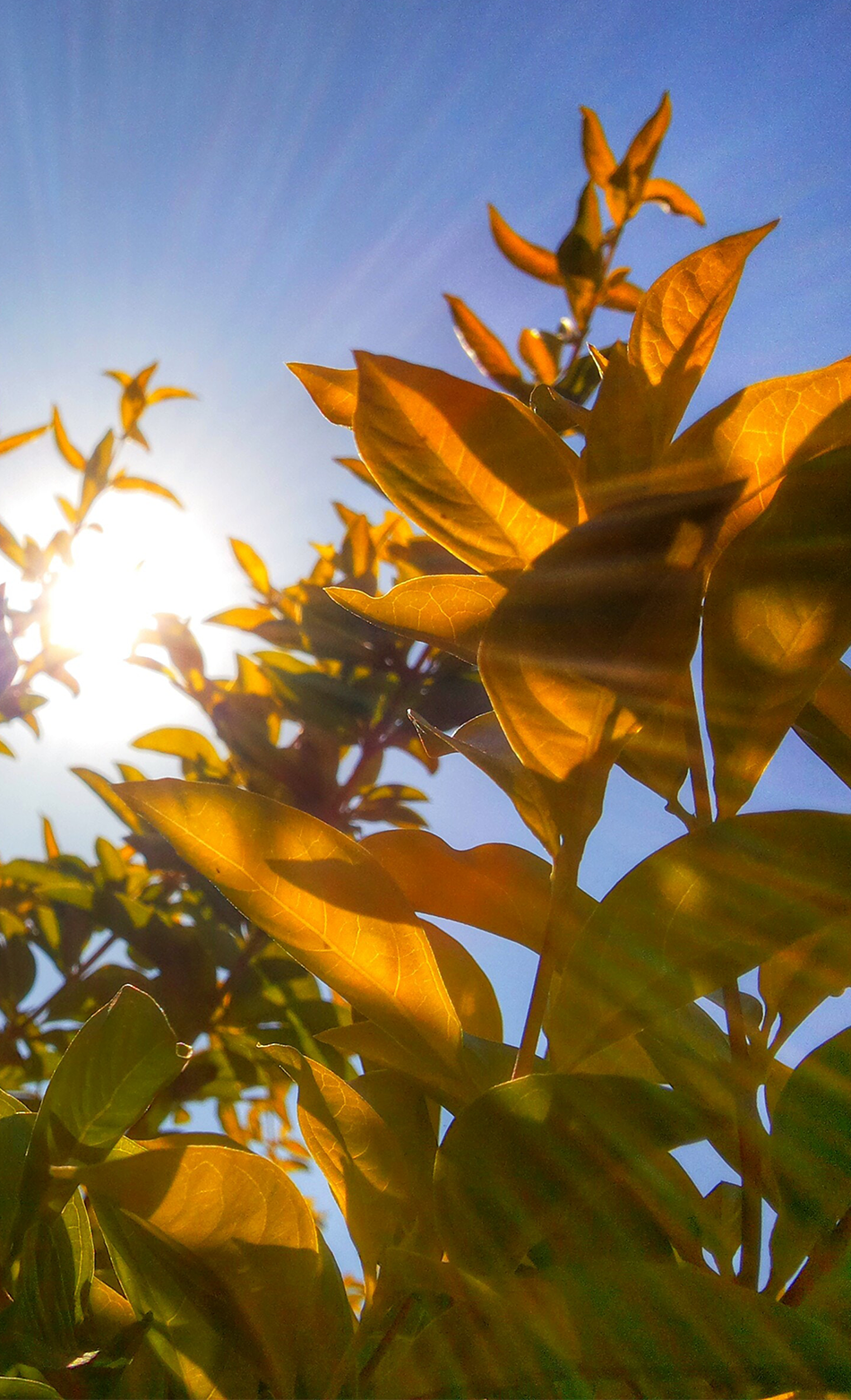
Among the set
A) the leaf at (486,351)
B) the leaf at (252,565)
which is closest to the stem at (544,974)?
the leaf at (486,351)

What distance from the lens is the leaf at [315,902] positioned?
1.26 feet

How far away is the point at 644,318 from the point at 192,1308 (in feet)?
1.70

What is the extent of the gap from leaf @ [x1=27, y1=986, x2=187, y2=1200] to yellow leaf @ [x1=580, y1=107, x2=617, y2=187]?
1543 mm

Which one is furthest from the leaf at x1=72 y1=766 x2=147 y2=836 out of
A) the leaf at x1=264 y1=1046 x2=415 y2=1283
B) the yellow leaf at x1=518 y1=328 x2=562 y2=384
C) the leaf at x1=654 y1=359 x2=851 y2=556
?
the leaf at x1=654 y1=359 x2=851 y2=556

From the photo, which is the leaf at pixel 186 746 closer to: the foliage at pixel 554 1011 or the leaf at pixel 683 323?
the foliage at pixel 554 1011

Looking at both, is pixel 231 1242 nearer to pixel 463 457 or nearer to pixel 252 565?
pixel 463 457

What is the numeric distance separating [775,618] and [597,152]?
142 cm

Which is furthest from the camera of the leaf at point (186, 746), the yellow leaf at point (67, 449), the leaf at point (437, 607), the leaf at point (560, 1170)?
the yellow leaf at point (67, 449)

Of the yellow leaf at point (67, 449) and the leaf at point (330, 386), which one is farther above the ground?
the yellow leaf at point (67, 449)

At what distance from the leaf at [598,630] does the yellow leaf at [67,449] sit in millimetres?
2054

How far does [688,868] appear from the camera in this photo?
1.15 ft

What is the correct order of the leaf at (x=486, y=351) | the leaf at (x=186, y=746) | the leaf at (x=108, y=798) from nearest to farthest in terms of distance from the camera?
the leaf at (x=486, y=351)
the leaf at (x=108, y=798)
the leaf at (x=186, y=746)

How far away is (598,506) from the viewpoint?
16.0 inches

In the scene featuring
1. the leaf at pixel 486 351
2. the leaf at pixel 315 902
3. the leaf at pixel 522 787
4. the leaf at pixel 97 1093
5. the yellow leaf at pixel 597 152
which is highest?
the yellow leaf at pixel 597 152
